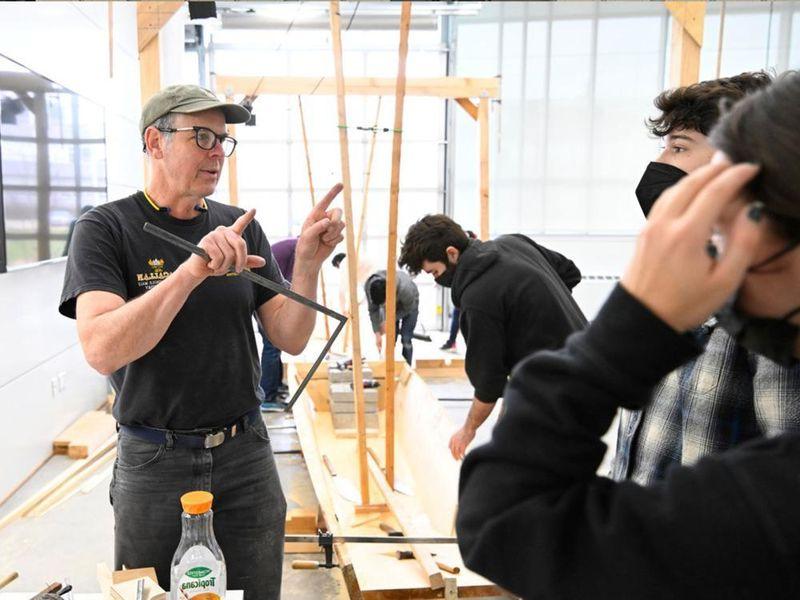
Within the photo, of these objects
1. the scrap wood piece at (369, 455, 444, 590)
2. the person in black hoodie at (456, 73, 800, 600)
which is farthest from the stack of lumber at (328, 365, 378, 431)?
the person in black hoodie at (456, 73, 800, 600)

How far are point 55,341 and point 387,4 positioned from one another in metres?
6.69

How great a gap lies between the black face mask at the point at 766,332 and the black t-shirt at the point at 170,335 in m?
1.28

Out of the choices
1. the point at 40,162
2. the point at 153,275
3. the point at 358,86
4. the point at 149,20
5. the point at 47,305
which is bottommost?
the point at 47,305

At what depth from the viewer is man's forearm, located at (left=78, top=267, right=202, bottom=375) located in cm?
144

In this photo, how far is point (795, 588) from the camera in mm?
575

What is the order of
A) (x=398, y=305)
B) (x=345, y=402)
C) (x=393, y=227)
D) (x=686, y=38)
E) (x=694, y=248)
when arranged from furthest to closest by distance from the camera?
(x=398, y=305) → (x=686, y=38) → (x=345, y=402) → (x=393, y=227) → (x=694, y=248)

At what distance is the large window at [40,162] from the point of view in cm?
376

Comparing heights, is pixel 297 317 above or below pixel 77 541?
above

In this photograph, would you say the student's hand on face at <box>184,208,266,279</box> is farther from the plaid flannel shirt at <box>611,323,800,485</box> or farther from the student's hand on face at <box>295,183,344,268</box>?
the plaid flannel shirt at <box>611,323,800,485</box>

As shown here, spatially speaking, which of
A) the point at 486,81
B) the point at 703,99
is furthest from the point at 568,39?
the point at 703,99

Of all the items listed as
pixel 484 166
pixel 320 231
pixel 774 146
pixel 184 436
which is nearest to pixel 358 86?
pixel 484 166

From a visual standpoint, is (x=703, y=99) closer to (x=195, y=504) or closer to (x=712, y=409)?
(x=712, y=409)

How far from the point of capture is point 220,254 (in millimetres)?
1376

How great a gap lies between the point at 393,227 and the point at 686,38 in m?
3.40
